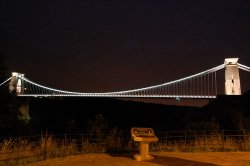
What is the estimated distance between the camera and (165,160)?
36.9 feet

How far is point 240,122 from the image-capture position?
29594 mm

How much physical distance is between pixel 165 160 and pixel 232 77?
45410 millimetres

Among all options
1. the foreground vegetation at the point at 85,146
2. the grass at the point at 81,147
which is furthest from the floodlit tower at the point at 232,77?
the grass at the point at 81,147

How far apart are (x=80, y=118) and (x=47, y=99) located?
1006 centimetres

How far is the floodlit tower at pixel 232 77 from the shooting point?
52.6 m

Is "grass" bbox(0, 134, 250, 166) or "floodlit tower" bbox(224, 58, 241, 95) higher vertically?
"floodlit tower" bbox(224, 58, 241, 95)

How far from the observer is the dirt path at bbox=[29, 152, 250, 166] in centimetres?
1054

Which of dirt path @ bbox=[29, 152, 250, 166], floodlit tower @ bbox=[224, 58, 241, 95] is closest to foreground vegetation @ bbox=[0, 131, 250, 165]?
dirt path @ bbox=[29, 152, 250, 166]

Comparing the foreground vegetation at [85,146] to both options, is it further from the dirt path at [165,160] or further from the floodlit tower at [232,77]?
the floodlit tower at [232,77]

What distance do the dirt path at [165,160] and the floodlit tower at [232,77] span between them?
41.4m

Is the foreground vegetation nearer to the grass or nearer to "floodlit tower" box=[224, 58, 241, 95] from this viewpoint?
the grass

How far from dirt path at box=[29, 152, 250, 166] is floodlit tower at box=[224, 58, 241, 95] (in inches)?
1630

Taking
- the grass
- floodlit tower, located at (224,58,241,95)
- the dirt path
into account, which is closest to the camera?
the dirt path

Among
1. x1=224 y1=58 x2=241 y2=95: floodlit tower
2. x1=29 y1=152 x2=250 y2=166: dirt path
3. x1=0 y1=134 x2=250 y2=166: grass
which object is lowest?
x1=29 y1=152 x2=250 y2=166: dirt path
